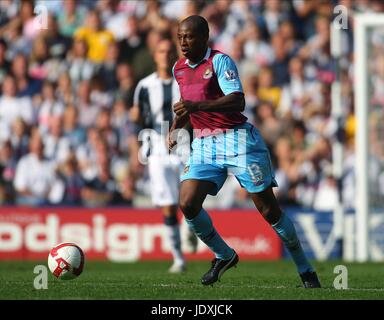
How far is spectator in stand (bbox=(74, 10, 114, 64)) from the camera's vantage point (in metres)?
20.1

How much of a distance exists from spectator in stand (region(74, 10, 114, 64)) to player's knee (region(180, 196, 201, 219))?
36.4 ft

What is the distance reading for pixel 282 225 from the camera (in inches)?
368

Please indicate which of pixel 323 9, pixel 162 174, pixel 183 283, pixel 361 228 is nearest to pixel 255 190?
pixel 183 283

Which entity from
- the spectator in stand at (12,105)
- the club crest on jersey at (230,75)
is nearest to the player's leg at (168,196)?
the club crest on jersey at (230,75)

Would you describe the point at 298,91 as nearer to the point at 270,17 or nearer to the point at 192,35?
the point at 270,17

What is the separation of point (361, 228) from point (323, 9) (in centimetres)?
576

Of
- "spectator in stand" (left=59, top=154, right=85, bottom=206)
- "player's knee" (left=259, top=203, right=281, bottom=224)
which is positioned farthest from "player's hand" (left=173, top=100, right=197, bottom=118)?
"spectator in stand" (left=59, top=154, right=85, bottom=206)

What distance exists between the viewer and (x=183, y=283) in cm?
1020

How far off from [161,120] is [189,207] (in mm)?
4386

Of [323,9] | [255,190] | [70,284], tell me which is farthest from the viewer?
[323,9]

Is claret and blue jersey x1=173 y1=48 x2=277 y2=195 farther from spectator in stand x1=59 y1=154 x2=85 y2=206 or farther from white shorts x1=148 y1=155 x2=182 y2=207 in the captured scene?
spectator in stand x1=59 y1=154 x2=85 y2=206

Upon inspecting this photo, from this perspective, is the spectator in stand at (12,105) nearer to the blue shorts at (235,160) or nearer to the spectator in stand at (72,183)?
the spectator in stand at (72,183)

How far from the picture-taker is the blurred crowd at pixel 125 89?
59.7 ft
